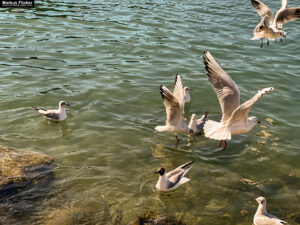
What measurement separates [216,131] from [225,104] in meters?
0.71

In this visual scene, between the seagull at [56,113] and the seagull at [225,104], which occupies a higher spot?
the seagull at [225,104]

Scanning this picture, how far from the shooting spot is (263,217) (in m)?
7.03

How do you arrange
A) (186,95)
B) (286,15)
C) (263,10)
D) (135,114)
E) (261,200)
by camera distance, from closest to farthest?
(261,200)
(135,114)
(186,95)
(286,15)
(263,10)

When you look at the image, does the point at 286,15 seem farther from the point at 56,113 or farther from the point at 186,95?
the point at 56,113

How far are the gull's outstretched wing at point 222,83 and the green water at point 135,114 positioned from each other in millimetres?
1613

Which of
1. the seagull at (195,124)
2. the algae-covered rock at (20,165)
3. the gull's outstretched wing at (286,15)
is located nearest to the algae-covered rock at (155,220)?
the algae-covered rock at (20,165)

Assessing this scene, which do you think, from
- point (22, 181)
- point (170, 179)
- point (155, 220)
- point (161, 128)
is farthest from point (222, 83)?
point (22, 181)

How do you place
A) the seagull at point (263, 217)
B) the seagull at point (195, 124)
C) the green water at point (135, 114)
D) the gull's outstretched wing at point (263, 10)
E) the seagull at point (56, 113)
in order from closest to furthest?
the seagull at point (263, 217) → the green water at point (135, 114) → the seagull at point (195, 124) → the seagull at point (56, 113) → the gull's outstretched wing at point (263, 10)

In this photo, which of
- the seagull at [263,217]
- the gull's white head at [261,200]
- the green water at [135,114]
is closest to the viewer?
the seagull at [263,217]

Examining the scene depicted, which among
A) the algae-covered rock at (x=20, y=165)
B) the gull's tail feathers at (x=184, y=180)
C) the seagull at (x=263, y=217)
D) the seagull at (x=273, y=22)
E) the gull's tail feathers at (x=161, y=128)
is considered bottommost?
the seagull at (x=263, y=217)

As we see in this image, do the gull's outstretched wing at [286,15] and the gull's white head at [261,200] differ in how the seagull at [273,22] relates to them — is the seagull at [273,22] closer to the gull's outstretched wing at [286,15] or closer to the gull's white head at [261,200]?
the gull's outstretched wing at [286,15]

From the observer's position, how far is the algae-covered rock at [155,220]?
264 inches

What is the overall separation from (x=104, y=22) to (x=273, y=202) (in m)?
16.6

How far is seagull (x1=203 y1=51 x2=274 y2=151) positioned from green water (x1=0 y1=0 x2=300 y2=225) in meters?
0.90
